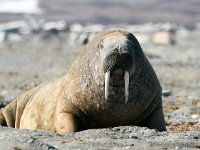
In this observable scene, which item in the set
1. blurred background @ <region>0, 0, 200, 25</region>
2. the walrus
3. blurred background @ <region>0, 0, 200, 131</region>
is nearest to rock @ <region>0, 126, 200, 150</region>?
the walrus

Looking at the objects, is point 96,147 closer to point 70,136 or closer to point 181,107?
Answer: point 70,136

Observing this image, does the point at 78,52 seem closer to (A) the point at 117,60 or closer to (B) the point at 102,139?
(A) the point at 117,60

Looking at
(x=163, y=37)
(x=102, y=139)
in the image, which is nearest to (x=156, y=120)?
(x=102, y=139)

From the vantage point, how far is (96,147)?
5.31m

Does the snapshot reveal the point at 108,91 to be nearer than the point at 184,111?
Yes

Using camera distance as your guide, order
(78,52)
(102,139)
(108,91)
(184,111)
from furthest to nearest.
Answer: (78,52) < (184,111) < (108,91) < (102,139)

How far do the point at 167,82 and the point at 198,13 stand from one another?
2760 inches

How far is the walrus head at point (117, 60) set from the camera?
596 centimetres

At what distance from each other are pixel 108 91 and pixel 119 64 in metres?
0.36

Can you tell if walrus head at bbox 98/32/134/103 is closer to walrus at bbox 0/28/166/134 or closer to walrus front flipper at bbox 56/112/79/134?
walrus at bbox 0/28/166/134

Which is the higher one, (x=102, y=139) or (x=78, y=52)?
(x=78, y=52)

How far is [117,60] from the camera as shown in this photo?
5934 millimetres


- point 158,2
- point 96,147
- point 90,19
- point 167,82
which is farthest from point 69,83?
point 158,2

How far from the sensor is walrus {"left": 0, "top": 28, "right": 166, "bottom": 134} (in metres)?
6.11
